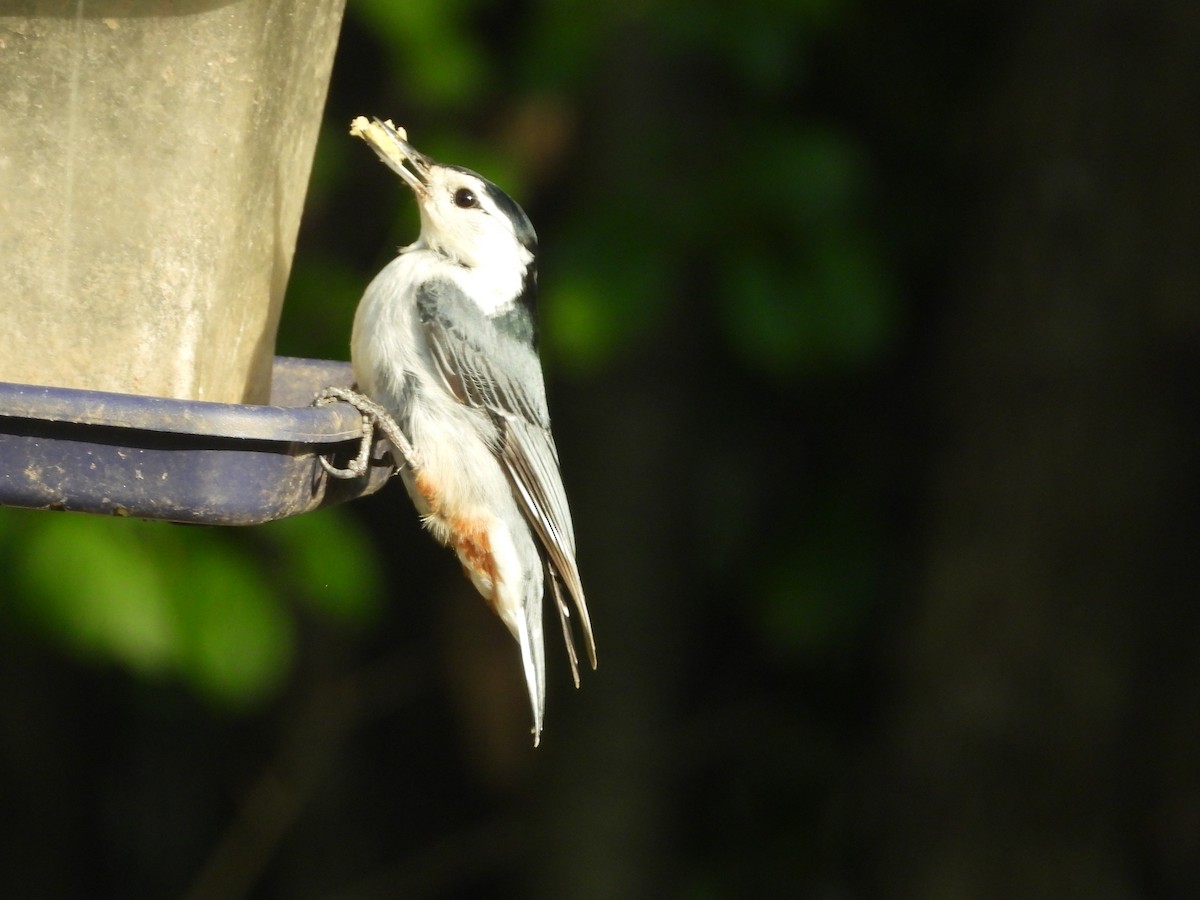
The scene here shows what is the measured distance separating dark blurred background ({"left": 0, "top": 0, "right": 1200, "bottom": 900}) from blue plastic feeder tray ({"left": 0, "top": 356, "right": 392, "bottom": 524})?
164 centimetres

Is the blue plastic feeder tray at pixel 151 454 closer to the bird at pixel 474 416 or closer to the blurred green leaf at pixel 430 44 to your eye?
the bird at pixel 474 416

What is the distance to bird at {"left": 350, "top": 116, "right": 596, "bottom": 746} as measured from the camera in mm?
2465

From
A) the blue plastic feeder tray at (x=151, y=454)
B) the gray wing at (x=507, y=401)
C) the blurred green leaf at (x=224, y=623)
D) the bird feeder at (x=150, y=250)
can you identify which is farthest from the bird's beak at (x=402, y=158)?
the blue plastic feeder tray at (x=151, y=454)

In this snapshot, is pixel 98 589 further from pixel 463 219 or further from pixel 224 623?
Answer: pixel 463 219

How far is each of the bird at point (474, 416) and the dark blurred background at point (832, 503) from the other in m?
0.67

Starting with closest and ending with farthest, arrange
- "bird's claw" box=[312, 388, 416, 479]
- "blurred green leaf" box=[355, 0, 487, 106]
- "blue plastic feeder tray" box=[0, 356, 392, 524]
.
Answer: "blue plastic feeder tray" box=[0, 356, 392, 524]
"bird's claw" box=[312, 388, 416, 479]
"blurred green leaf" box=[355, 0, 487, 106]

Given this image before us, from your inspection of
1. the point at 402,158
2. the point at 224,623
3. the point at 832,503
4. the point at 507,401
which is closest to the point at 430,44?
the point at 402,158

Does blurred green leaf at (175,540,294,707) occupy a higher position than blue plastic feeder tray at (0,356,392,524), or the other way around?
blue plastic feeder tray at (0,356,392,524)

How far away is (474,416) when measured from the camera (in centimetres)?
256

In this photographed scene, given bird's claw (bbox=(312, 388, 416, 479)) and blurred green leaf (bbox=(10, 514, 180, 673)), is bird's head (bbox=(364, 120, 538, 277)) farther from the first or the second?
blurred green leaf (bbox=(10, 514, 180, 673))

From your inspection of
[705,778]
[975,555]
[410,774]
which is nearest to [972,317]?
[975,555]

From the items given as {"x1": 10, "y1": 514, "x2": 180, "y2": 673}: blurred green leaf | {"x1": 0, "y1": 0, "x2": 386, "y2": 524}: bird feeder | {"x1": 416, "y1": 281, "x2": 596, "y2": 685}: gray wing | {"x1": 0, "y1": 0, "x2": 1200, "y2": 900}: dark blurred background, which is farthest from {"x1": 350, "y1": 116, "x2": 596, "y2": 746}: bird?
{"x1": 0, "y1": 0, "x2": 1200, "y2": 900}: dark blurred background

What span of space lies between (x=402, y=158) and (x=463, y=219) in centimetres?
16

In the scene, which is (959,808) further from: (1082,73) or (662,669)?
(1082,73)
